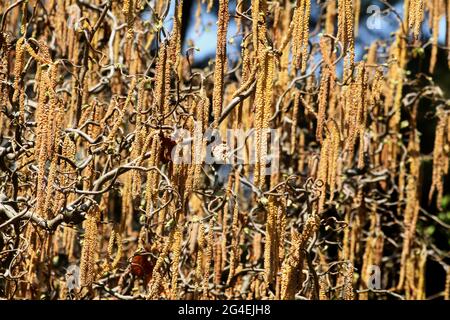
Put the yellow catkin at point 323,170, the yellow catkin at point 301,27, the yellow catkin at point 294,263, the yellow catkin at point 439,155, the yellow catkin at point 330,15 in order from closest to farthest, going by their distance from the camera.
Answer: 1. the yellow catkin at point 301,27
2. the yellow catkin at point 294,263
3. the yellow catkin at point 323,170
4. the yellow catkin at point 439,155
5. the yellow catkin at point 330,15

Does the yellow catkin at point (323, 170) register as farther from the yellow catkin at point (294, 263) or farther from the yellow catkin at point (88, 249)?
the yellow catkin at point (88, 249)

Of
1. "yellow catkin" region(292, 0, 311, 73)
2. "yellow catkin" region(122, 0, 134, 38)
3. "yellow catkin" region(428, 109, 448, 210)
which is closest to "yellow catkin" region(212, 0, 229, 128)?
"yellow catkin" region(292, 0, 311, 73)

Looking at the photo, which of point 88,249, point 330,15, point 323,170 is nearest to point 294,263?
point 323,170

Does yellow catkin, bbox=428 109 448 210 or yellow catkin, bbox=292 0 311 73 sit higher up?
yellow catkin, bbox=292 0 311 73

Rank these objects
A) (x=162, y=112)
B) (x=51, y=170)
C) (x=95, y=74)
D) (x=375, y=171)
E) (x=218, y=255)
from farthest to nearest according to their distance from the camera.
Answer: (x=375, y=171)
(x=95, y=74)
(x=218, y=255)
(x=162, y=112)
(x=51, y=170)

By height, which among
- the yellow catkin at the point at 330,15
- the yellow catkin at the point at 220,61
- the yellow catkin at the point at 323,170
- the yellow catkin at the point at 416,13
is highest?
the yellow catkin at the point at 330,15

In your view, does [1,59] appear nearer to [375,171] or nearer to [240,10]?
[240,10]

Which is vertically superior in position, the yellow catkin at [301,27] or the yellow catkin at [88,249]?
the yellow catkin at [301,27]

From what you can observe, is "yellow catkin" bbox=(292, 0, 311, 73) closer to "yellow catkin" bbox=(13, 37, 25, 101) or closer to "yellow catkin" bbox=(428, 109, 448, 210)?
"yellow catkin" bbox=(13, 37, 25, 101)

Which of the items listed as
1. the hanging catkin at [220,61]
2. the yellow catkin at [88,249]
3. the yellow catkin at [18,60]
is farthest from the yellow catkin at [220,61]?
the yellow catkin at [18,60]

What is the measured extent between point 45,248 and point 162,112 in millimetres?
876

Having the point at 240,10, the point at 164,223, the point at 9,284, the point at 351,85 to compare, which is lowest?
the point at 9,284

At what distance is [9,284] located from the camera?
2932 mm

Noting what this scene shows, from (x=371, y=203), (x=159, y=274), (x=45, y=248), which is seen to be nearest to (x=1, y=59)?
(x=45, y=248)
